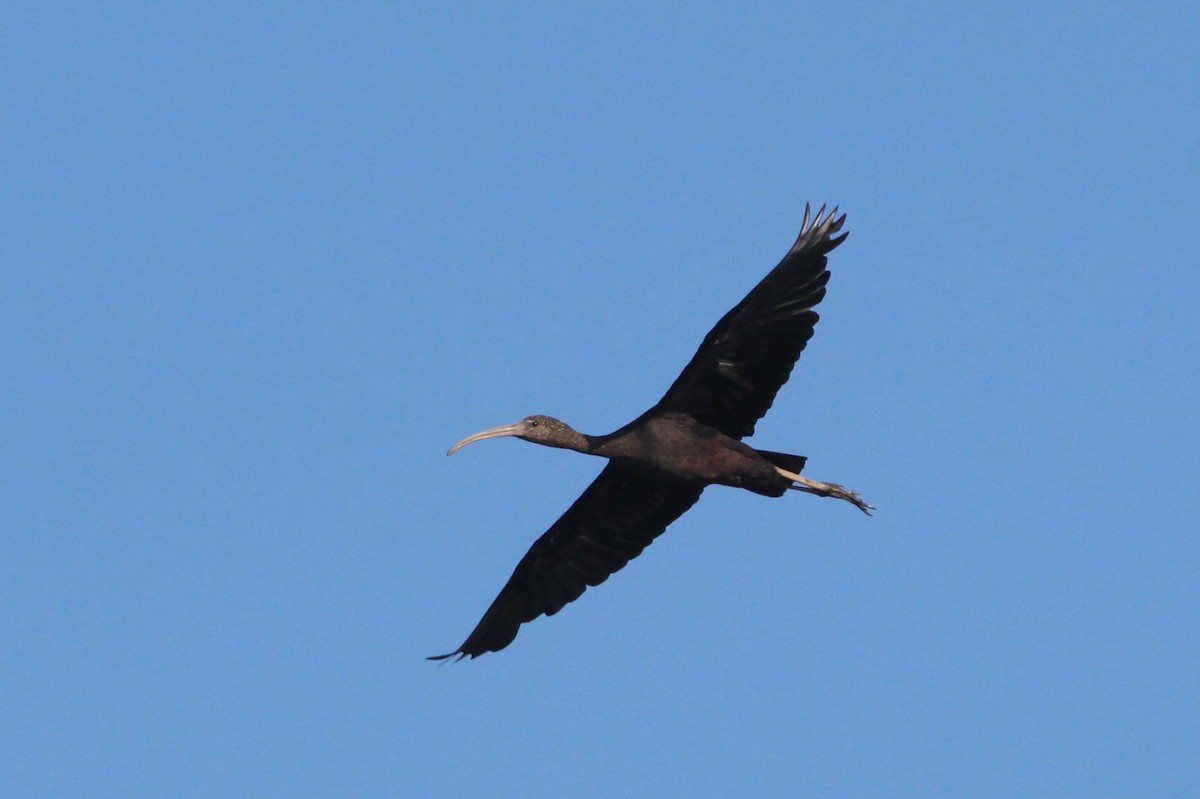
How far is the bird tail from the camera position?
20.7 m

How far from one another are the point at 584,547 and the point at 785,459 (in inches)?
131

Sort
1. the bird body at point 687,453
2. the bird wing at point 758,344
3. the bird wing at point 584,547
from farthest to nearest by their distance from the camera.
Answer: the bird wing at point 584,547
the bird body at point 687,453
the bird wing at point 758,344

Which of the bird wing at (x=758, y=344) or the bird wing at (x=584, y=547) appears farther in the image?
the bird wing at (x=584, y=547)

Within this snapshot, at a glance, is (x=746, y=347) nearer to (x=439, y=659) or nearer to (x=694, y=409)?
(x=694, y=409)

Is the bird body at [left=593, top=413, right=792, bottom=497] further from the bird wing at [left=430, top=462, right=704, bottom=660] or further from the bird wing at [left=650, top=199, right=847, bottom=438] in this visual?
the bird wing at [left=430, top=462, right=704, bottom=660]

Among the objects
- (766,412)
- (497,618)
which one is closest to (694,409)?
(766,412)

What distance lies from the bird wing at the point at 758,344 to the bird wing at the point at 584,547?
4.00 feet

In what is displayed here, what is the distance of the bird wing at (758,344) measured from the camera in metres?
20.1

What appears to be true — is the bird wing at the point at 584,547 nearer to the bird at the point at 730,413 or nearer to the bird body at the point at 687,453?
the bird at the point at 730,413

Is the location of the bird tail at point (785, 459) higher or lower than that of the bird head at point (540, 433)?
lower

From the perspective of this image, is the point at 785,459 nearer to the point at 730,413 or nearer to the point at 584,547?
the point at 730,413

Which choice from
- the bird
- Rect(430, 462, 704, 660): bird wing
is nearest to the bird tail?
the bird

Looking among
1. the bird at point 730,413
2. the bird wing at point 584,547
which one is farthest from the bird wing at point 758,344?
the bird wing at point 584,547

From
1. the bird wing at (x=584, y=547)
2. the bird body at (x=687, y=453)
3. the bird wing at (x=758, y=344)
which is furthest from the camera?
the bird wing at (x=584, y=547)
